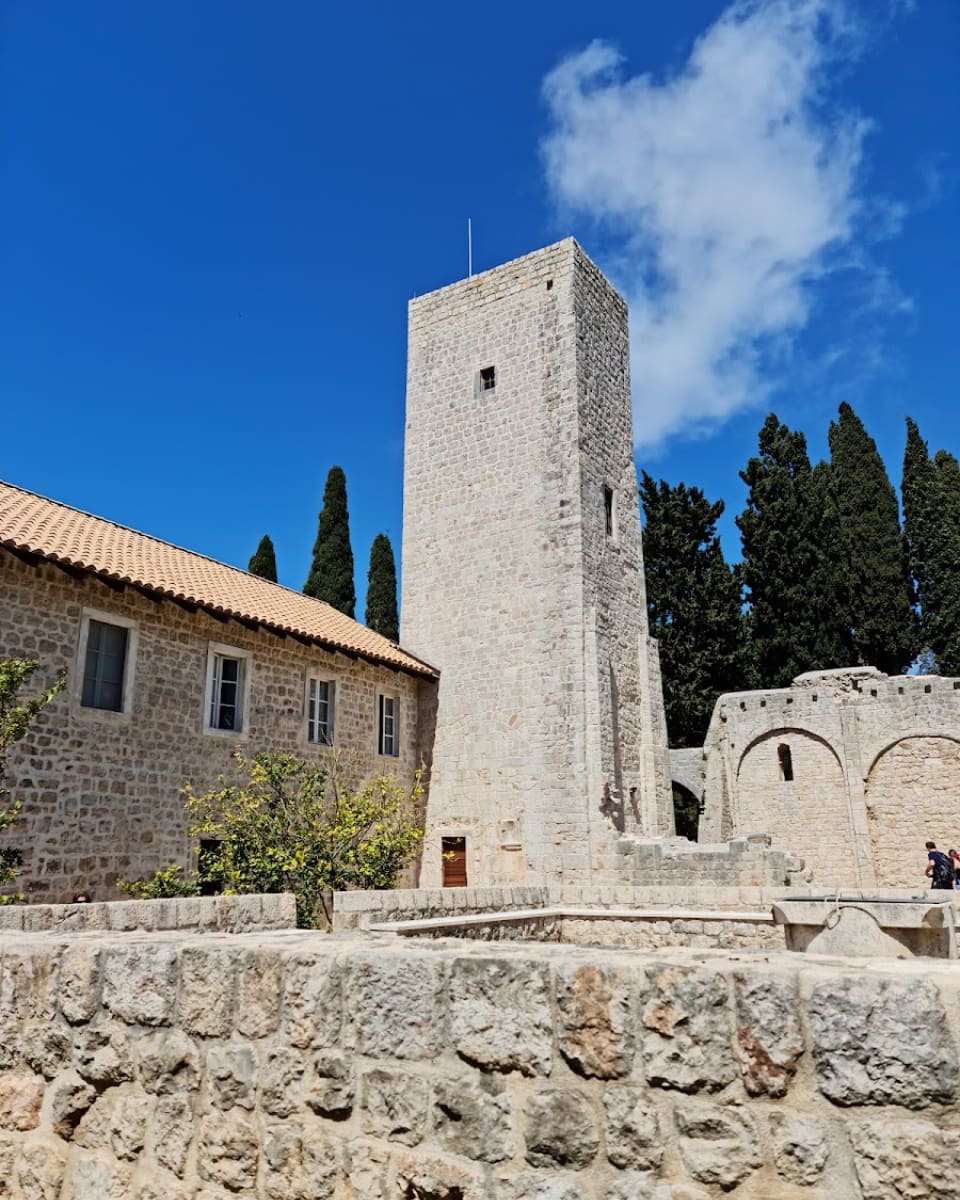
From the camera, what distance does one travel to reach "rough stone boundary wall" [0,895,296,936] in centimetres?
612

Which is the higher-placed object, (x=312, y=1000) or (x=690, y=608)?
(x=690, y=608)

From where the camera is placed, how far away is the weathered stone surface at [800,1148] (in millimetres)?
1930

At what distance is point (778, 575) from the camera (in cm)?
2867

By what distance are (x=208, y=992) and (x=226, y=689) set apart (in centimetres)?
1097

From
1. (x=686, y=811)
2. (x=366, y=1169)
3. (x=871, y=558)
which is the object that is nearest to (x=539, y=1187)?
(x=366, y=1169)

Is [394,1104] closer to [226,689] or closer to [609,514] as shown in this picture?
[226,689]

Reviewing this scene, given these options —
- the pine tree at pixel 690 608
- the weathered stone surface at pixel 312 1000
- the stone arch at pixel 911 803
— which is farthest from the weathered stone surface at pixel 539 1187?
the pine tree at pixel 690 608

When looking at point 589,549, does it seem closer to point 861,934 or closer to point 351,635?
point 351,635

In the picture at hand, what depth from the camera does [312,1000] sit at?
2.50 meters

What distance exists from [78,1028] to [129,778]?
9176 mm

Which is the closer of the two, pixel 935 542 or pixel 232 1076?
pixel 232 1076

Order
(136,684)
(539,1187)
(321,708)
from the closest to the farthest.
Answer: (539,1187) < (136,684) < (321,708)

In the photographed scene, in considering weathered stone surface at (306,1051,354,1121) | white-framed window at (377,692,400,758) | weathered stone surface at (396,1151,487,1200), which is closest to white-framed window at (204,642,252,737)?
white-framed window at (377,692,400,758)

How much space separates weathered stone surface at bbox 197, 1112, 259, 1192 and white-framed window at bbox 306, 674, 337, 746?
12.1 meters
